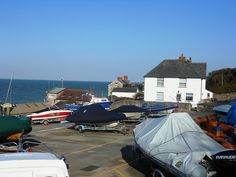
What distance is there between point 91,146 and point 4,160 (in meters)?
12.5

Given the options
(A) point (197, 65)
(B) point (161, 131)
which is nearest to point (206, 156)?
(B) point (161, 131)

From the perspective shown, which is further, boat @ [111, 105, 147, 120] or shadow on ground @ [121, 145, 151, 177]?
boat @ [111, 105, 147, 120]

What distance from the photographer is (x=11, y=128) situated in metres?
16.5

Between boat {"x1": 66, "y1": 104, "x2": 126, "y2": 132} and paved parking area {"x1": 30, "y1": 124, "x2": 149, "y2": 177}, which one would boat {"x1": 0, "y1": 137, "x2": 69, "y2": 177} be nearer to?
paved parking area {"x1": 30, "y1": 124, "x2": 149, "y2": 177}

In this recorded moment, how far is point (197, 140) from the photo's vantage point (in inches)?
448

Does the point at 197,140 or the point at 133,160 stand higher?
the point at 197,140

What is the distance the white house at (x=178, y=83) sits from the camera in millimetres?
48562

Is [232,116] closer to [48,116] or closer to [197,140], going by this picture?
[197,140]

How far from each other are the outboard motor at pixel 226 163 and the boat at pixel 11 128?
1021 centimetres

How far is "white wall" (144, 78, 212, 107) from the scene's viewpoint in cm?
4828

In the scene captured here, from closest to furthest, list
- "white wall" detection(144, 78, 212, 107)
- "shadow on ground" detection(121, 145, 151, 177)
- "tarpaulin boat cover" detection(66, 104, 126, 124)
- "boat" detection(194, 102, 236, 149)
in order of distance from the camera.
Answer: "boat" detection(194, 102, 236, 149) < "shadow on ground" detection(121, 145, 151, 177) < "tarpaulin boat cover" detection(66, 104, 126, 124) < "white wall" detection(144, 78, 212, 107)

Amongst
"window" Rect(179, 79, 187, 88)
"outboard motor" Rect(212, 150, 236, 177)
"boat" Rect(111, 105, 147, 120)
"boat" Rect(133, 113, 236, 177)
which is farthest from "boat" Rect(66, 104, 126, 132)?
"window" Rect(179, 79, 187, 88)

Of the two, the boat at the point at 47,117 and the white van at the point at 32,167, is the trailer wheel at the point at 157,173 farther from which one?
the boat at the point at 47,117

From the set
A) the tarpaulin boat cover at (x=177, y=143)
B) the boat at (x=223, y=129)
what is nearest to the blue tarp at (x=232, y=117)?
the boat at (x=223, y=129)
